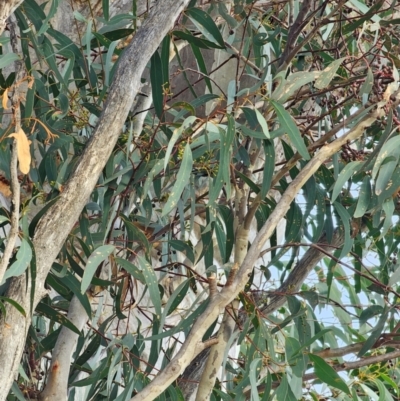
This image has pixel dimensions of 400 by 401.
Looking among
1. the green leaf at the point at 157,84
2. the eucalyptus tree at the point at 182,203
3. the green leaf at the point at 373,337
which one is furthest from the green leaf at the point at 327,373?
the green leaf at the point at 157,84

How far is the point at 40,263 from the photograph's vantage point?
1.09m

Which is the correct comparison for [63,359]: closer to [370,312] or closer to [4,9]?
[4,9]

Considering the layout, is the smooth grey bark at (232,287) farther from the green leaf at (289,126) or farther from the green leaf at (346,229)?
the green leaf at (346,229)

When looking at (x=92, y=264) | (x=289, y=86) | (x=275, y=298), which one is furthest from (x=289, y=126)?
(x=275, y=298)

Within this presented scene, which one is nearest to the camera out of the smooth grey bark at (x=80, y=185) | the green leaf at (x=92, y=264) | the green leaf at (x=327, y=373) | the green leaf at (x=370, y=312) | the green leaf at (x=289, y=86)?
the smooth grey bark at (x=80, y=185)

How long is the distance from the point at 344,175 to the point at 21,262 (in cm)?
71

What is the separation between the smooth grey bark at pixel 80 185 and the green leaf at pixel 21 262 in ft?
0.10

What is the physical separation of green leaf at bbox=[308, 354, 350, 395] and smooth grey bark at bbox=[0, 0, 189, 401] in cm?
54

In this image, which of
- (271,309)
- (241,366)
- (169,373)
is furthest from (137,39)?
(241,366)

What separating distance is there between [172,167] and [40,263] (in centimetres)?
64

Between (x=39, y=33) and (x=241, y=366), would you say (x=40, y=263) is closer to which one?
(x=39, y=33)

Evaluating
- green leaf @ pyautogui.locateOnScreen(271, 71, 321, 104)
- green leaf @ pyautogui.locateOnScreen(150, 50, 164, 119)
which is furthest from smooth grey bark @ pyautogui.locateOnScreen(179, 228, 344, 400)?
green leaf @ pyautogui.locateOnScreen(150, 50, 164, 119)

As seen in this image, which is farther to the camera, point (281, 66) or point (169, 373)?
point (281, 66)

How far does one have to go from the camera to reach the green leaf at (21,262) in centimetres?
104
